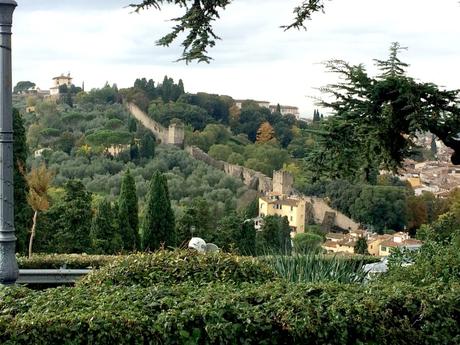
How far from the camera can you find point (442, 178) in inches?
2311

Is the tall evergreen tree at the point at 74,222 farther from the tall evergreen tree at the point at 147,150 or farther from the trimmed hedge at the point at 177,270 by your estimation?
the tall evergreen tree at the point at 147,150

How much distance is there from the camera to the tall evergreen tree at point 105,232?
16641 mm

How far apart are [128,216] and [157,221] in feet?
2.76

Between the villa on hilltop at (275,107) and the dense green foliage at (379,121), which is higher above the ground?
the villa on hilltop at (275,107)

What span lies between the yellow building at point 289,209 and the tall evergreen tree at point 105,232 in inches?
1028

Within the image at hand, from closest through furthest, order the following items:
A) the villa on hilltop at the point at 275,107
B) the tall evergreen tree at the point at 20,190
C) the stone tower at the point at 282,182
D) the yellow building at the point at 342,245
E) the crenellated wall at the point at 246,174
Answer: the tall evergreen tree at the point at 20,190 < the yellow building at the point at 342,245 < the crenellated wall at the point at 246,174 < the stone tower at the point at 282,182 < the villa on hilltop at the point at 275,107

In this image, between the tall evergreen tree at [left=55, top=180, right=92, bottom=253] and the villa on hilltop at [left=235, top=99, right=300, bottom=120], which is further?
the villa on hilltop at [left=235, top=99, right=300, bottom=120]

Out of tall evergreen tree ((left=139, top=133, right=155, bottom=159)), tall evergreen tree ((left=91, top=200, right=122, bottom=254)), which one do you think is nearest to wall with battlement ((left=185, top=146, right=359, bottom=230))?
tall evergreen tree ((left=139, top=133, right=155, bottom=159))

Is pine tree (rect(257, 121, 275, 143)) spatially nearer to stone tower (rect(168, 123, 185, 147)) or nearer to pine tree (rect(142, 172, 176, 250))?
stone tower (rect(168, 123, 185, 147))

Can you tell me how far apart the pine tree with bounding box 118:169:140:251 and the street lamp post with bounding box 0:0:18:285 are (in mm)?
14257

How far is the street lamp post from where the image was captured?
3842 mm

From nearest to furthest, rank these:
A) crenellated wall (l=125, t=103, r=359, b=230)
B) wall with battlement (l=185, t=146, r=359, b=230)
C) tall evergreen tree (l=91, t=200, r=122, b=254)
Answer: tall evergreen tree (l=91, t=200, r=122, b=254)
crenellated wall (l=125, t=103, r=359, b=230)
wall with battlement (l=185, t=146, r=359, b=230)

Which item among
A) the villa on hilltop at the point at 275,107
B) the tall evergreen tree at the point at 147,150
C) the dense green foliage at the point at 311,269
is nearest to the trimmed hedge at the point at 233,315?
the dense green foliage at the point at 311,269

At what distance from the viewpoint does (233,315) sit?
10.6 feet
